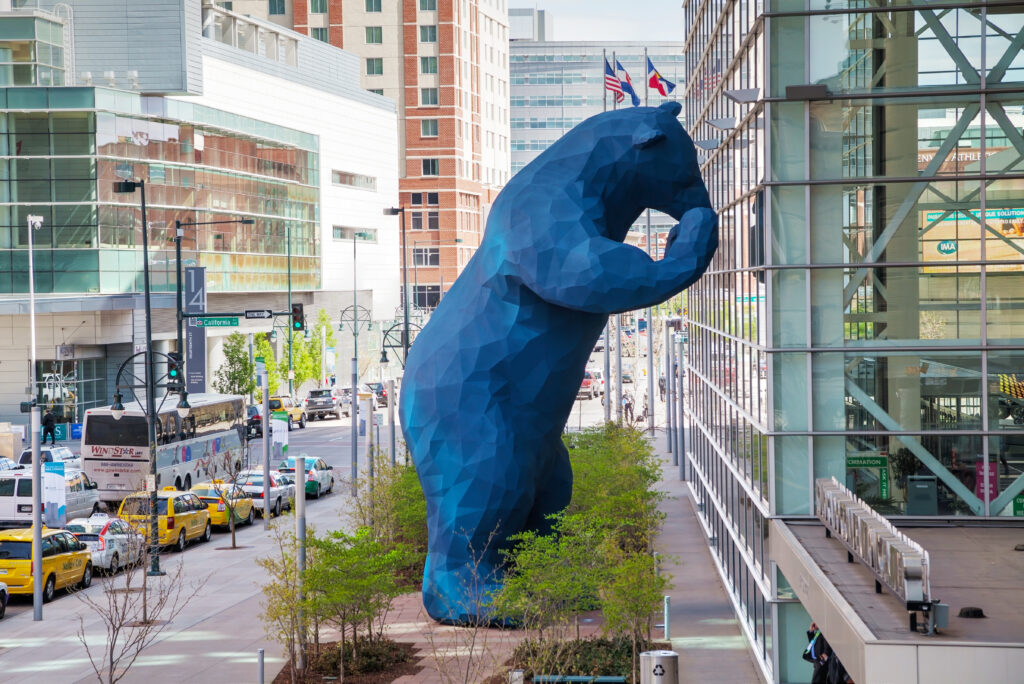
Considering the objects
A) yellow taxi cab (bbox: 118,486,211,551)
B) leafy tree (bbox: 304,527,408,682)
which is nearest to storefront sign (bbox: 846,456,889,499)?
leafy tree (bbox: 304,527,408,682)

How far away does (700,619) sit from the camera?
21.1m

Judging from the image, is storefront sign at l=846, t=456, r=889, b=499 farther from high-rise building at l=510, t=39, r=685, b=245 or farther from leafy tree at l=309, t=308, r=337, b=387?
high-rise building at l=510, t=39, r=685, b=245

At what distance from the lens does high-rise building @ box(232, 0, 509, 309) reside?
108m

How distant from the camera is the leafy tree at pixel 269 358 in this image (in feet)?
210

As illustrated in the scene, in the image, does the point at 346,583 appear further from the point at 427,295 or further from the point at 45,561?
the point at 427,295

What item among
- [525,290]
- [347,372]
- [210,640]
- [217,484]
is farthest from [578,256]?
[347,372]

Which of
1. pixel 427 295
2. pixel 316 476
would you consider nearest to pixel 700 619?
pixel 316 476

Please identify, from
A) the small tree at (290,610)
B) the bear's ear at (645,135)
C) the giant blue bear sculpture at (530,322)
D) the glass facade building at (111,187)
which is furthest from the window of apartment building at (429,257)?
the bear's ear at (645,135)

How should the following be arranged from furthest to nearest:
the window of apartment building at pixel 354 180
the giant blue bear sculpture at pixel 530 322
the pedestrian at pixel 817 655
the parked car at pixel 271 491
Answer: the window of apartment building at pixel 354 180 → the parked car at pixel 271 491 → the giant blue bear sculpture at pixel 530 322 → the pedestrian at pixel 817 655

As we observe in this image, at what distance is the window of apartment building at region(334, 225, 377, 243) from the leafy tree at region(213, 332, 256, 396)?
60.3ft

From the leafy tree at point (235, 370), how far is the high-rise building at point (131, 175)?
108 inches

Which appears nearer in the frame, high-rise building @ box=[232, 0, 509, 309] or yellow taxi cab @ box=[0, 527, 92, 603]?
yellow taxi cab @ box=[0, 527, 92, 603]

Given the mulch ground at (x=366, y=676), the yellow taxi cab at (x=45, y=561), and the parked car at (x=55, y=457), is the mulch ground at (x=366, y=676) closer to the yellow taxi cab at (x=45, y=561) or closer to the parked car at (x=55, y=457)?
the yellow taxi cab at (x=45, y=561)

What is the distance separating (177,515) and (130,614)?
8.34 m
